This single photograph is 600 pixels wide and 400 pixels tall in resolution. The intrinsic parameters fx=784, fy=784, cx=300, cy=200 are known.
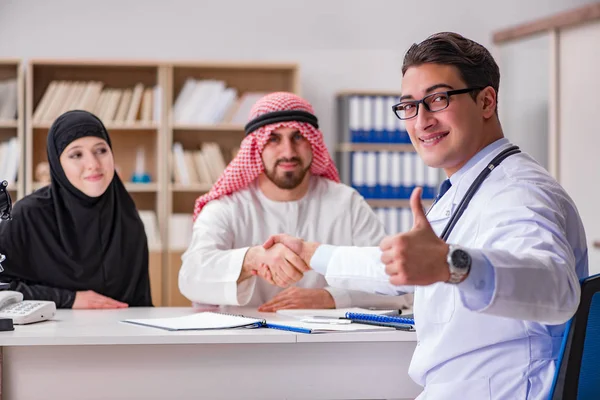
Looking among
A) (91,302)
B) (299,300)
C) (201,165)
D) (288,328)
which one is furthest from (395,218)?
(288,328)

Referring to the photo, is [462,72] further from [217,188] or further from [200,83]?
[200,83]

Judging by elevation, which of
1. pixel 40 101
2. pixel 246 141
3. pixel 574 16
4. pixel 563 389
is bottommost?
pixel 563 389

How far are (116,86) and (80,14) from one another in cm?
66

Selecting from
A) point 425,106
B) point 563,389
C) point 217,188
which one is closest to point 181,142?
point 217,188

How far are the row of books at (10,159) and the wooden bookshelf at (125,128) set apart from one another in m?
0.07

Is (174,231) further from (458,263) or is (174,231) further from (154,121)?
(458,263)

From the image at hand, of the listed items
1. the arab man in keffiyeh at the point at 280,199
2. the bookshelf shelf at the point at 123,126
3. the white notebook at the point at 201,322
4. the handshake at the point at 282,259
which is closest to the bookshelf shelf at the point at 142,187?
the bookshelf shelf at the point at 123,126

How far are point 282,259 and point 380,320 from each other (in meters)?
0.38

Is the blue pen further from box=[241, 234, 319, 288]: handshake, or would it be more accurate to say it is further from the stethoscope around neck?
the stethoscope around neck

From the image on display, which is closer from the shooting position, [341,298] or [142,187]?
[341,298]

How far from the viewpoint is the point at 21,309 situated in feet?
7.54

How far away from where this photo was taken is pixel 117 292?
10.4 feet

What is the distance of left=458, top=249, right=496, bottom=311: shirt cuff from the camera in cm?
128

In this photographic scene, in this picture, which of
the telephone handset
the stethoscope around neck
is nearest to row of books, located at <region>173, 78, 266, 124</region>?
the telephone handset
